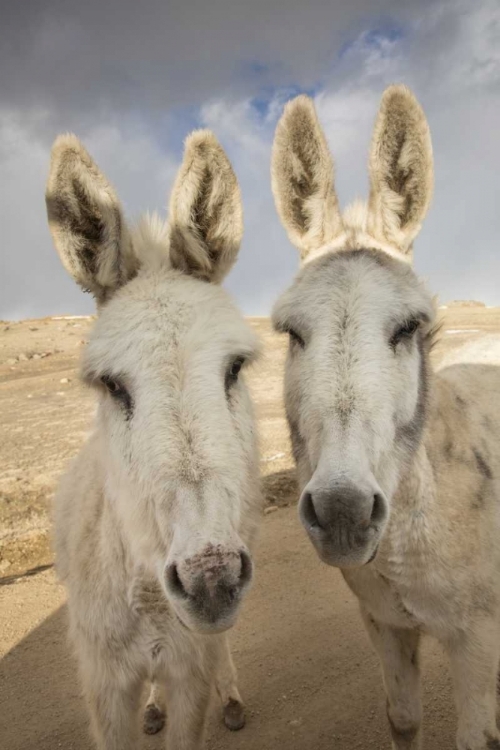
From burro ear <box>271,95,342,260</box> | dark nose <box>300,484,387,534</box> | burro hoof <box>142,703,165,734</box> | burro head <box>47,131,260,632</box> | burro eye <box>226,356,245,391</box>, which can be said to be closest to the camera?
burro head <box>47,131,260,632</box>

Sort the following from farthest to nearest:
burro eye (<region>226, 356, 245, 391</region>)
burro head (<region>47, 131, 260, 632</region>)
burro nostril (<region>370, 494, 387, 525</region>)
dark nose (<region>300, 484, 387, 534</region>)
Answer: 1. burro eye (<region>226, 356, 245, 391</region>)
2. burro nostril (<region>370, 494, 387, 525</region>)
3. dark nose (<region>300, 484, 387, 534</region>)
4. burro head (<region>47, 131, 260, 632</region>)

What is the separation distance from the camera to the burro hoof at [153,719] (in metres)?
4.60

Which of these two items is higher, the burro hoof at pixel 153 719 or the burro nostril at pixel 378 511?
the burro nostril at pixel 378 511

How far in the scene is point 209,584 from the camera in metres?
2.16

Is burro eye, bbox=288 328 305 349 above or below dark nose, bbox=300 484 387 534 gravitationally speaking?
above

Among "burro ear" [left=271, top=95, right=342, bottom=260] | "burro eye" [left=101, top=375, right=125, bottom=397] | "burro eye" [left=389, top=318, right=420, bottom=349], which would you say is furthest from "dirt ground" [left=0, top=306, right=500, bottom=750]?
"burro ear" [left=271, top=95, right=342, bottom=260]

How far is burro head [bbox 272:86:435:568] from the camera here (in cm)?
248

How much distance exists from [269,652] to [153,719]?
1.18 m

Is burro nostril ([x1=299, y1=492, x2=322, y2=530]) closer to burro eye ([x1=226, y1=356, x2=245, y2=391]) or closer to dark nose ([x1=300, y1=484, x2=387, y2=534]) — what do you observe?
dark nose ([x1=300, y1=484, x2=387, y2=534])

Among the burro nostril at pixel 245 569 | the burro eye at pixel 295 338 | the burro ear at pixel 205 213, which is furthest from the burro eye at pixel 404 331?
the burro nostril at pixel 245 569

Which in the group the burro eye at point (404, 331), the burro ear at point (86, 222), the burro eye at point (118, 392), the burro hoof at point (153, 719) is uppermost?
the burro ear at point (86, 222)

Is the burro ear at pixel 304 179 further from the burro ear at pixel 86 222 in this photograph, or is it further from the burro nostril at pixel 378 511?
the burro nostril at pixel 378 511

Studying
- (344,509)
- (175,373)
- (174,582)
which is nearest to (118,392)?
(175,373)

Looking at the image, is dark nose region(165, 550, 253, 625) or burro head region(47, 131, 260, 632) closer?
→ dark nose region(165, 550, 253, 625)
